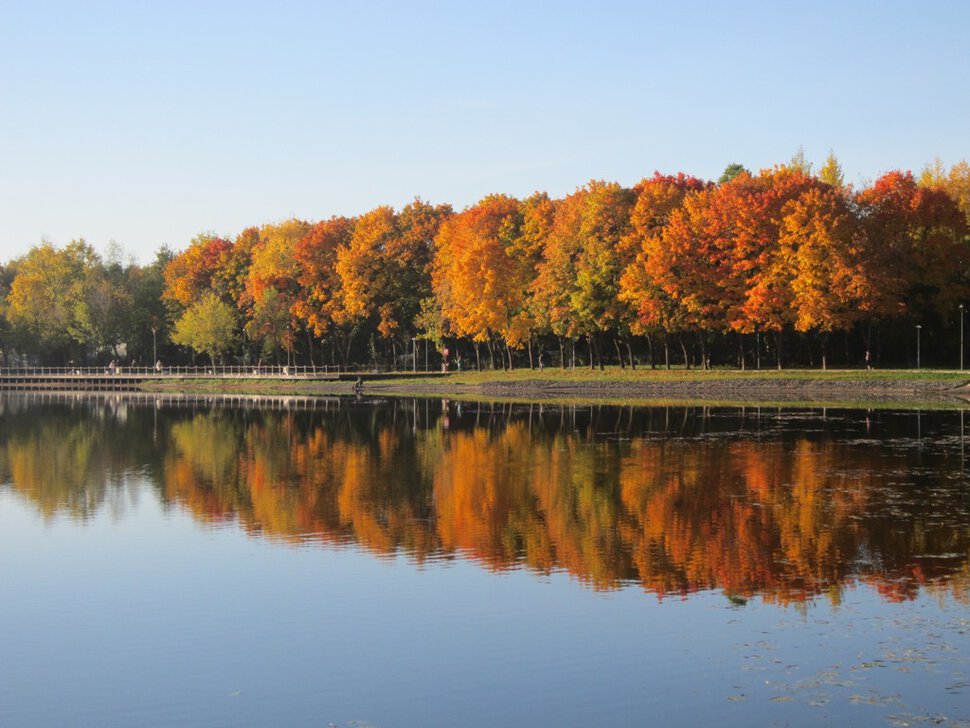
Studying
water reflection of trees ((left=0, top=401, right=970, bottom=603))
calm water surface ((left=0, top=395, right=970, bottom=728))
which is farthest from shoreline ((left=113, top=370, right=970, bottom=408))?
calm water surface ((left=0, top=395, right=970, bottom=728))

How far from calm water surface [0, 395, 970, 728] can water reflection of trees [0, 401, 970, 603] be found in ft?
0.52

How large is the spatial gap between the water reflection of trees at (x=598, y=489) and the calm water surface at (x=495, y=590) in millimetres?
159

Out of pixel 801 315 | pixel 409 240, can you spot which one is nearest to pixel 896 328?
pixel 801 315

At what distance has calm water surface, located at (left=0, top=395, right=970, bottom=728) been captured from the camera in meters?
Result: 15.3

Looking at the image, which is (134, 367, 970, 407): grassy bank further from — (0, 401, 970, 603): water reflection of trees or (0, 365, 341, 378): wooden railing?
(0, 401, 970, 603): water reflection of trees

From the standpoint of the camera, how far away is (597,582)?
860 inches

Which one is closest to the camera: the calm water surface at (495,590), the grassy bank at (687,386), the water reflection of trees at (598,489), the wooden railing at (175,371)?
the calm water surface at (495,590)

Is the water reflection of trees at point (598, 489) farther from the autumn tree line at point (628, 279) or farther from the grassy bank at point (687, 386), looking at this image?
the autumn tree line at point (628, 279)

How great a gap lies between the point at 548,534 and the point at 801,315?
5789cm

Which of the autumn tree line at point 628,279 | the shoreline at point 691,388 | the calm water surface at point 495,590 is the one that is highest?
the autumn tree line at point 628,279

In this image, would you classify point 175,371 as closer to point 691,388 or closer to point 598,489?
point 691,388

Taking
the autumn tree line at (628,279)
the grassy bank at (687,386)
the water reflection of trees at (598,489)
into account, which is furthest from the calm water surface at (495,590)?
the autumn tree line at (628,279)

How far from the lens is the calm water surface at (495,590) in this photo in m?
15.3

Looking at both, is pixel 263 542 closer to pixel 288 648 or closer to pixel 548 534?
pixel 548 534
